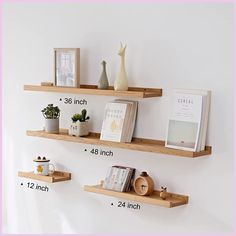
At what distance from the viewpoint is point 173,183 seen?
10.1 ft

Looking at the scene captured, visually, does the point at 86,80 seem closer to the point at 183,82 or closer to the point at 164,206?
the point at 183,82

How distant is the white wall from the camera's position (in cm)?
290

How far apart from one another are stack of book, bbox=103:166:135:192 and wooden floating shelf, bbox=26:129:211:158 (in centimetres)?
16

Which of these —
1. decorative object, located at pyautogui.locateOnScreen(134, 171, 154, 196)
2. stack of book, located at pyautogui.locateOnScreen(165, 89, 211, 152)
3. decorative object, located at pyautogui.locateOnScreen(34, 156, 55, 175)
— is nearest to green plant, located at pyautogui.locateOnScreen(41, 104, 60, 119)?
decorative object, located at pyautogui.locateOnScreen(34, 156, 55, 175)

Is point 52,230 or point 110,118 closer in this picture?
point 110,118

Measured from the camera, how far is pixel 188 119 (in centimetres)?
293

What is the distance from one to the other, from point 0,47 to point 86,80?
0.74 m

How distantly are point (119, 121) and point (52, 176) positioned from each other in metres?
0.64

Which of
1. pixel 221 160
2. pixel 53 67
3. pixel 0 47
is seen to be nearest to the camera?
pixel 221 160

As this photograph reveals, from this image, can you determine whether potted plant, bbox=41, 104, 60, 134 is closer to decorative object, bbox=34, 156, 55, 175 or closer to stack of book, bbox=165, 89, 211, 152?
decorative object, bbox=34, 156, 55, 175

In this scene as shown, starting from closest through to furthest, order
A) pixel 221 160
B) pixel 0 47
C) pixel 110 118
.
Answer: pixel 221 160, pixel 110 118, pixel 0 47

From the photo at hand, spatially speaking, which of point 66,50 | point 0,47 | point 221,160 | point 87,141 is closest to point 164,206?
point 221,160

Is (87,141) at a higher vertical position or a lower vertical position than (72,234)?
higher

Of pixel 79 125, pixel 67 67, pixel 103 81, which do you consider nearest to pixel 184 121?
pixel 103 81
